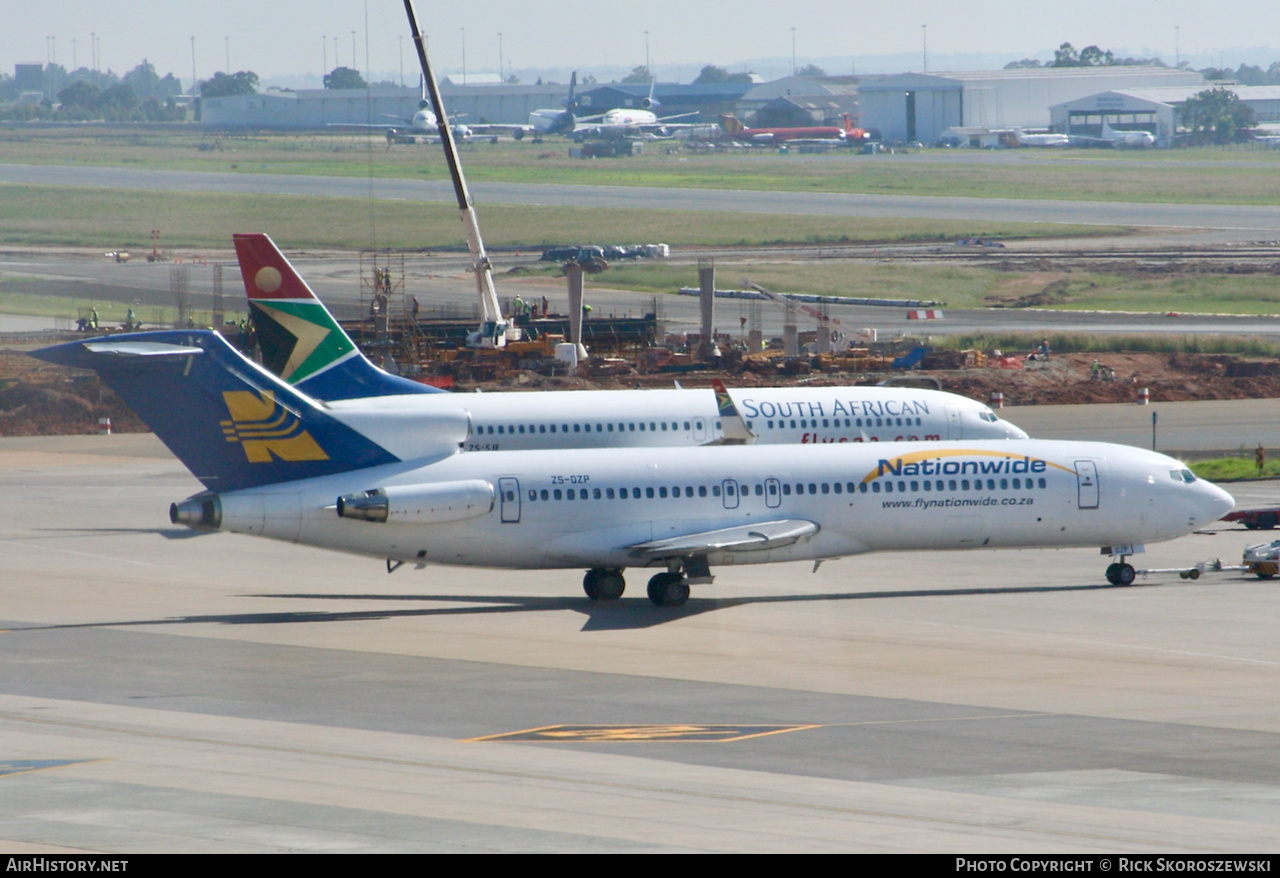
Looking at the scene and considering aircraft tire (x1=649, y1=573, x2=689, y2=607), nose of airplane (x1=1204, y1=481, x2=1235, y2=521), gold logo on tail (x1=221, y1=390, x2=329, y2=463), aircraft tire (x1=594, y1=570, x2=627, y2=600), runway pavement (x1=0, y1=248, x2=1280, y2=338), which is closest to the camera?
gold logo on tail (x1=221, y1=390, x2=329, y2=463)

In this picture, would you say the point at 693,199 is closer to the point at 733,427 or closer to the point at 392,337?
the point at 392,337

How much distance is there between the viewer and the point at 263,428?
37656mm

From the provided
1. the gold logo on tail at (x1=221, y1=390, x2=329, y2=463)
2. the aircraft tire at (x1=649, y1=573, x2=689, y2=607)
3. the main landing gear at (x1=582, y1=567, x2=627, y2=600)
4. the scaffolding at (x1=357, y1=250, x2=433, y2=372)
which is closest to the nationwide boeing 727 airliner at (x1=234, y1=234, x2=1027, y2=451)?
the main landing gear at (x1=582, y1=567, x2=627, y2=600)

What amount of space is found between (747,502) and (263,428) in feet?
37.2

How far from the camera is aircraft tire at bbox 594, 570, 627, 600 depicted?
40219 mm

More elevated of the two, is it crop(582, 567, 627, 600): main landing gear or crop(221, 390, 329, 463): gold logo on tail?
crop(221, 390, 329, 463): gold logo on tail

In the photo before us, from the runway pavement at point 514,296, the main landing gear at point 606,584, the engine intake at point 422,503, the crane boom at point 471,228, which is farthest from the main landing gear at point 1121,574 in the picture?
the runway pavement at point 514,296

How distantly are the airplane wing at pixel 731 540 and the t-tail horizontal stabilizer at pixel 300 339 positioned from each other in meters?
14.3

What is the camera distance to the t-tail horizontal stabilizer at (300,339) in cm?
5072

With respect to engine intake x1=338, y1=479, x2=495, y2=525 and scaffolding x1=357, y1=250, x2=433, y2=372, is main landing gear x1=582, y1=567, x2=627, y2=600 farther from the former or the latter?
scaffolding x1=357, y1=250, x2=433, y2=372

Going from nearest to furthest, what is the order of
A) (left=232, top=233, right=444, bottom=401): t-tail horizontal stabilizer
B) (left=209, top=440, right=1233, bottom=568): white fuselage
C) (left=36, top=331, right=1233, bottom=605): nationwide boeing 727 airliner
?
(left=36, top=331, right=1233, bottom=605): nationwide boeing 727 airliner, (left=209, top=440, right=1233, bottom=568): white fuselage, (left=232, top=233, right=444, bottom=401): t-tail horizontal stabilizer

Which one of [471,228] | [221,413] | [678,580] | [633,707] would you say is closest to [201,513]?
[221,413]

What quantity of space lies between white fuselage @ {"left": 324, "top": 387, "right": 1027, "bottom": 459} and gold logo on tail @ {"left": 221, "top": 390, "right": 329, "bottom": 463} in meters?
9.89

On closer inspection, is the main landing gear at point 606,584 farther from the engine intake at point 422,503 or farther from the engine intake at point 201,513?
the engine intake at point 201,513
